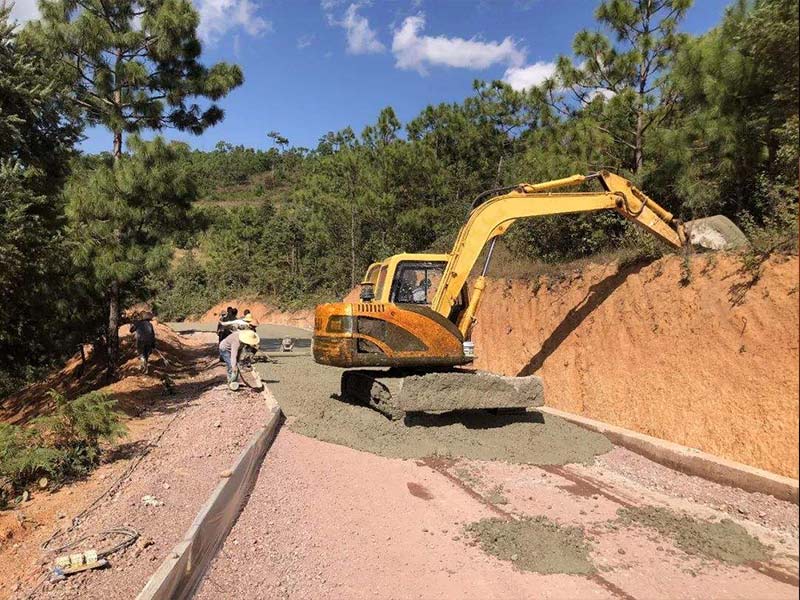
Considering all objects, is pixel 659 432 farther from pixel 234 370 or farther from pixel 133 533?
pixel 234 370

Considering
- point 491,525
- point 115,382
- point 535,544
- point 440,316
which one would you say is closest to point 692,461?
point 535,544

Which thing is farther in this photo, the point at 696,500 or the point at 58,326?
the point at 58,326

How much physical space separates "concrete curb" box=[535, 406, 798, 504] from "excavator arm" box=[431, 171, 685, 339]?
2601mm

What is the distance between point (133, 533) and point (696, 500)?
499 centimetres

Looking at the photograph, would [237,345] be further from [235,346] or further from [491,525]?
[491,525]

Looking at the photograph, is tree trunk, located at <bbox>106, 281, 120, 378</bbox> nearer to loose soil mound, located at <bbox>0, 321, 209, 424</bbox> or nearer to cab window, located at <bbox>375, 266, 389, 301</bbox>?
loose soil mound, located at <bbox>0, 321, 209, 424</bbox>

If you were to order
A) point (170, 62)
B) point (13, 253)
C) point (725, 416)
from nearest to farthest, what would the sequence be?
point (725, 416) → point (13, 253) → point (170, 62)

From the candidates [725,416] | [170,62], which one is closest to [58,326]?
[170,62]

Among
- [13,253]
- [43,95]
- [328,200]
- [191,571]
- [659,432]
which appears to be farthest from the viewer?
[328,200]

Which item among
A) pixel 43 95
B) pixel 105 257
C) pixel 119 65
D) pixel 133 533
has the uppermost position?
pixel 119 65

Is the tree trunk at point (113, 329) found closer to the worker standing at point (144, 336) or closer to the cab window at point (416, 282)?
the worker standing at point (144, 336)

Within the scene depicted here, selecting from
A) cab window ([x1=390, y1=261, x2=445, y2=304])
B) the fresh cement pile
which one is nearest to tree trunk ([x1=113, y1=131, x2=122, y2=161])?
A: the fresh cement pile

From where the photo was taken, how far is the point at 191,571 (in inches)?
154

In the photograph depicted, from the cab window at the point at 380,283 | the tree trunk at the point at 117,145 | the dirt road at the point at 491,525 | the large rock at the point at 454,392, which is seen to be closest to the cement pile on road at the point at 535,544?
the dirt road at the point at 491,525
